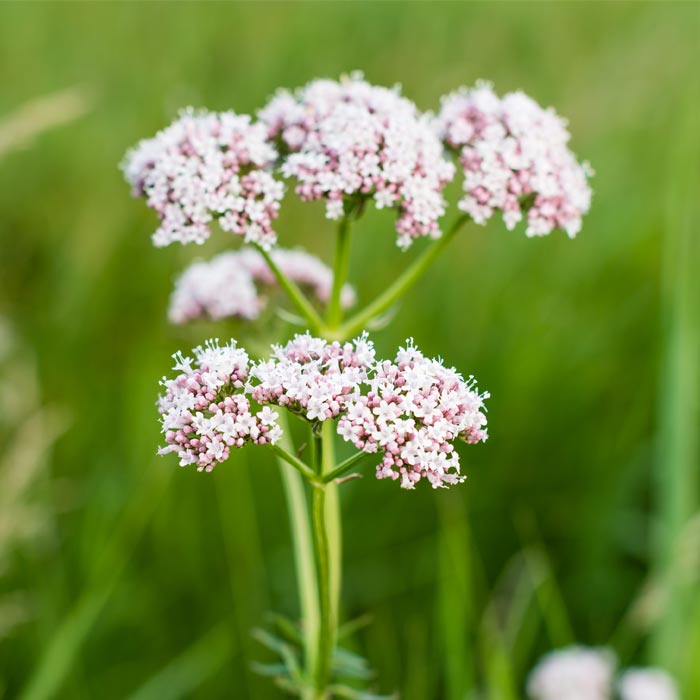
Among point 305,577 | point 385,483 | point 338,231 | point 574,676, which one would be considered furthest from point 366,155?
point 574,676

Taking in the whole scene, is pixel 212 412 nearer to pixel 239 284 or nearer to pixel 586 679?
pixel 239 284

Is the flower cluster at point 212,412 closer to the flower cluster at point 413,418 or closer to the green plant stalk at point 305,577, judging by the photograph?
the flower cluster at point 413,418

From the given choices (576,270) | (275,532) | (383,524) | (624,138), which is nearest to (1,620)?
(275,532)

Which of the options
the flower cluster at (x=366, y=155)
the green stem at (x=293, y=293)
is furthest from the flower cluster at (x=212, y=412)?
the flower cluster at (x=366, y=155)

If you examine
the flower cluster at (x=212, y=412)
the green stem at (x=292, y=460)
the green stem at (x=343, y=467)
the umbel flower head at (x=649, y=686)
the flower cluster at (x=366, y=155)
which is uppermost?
the flower cluster at (x=366, y=155)

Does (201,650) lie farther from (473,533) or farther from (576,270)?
(576,270)

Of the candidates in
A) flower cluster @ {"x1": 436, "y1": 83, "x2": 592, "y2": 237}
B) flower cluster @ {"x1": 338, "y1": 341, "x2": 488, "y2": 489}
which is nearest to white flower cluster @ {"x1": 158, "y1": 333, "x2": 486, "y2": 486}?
flower cluster @ {"x1": 338, "y1": 341, "x2": 488, "y2": 489}

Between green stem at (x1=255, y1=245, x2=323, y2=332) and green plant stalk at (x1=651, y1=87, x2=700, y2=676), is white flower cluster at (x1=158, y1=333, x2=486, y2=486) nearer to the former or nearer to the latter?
green stem at (x1=255, y1=245, x2=323, y2=332)
